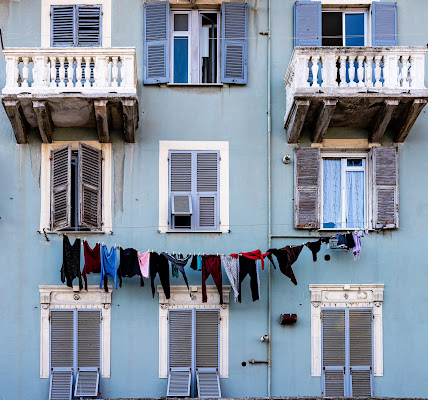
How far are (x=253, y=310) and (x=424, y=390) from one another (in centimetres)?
380

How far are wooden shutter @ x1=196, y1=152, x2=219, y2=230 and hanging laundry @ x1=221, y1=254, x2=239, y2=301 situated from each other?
4.11ft

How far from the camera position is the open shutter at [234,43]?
774 inches

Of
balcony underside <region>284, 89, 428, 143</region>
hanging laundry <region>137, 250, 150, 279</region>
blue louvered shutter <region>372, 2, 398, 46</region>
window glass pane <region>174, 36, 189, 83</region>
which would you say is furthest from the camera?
window glass pane <region>174, 36, 189, 83</region>

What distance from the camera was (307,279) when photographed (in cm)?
1886

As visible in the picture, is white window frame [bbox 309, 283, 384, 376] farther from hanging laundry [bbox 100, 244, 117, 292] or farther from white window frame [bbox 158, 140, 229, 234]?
hanging laundry [bbox 100, 244, 117, 292]

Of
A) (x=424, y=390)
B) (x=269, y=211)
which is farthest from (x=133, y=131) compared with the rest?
(x=424, y=390)

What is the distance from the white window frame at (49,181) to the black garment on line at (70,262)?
0.67m

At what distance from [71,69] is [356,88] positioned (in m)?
5.79

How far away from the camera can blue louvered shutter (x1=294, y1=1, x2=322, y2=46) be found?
65.0ft

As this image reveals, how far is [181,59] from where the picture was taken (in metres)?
20.0

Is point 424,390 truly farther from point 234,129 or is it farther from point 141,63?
point 141,63

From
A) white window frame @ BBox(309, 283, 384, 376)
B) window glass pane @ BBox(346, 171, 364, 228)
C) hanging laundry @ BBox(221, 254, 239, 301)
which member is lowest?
white window frame @ BBox(309, 283, 384, 376)

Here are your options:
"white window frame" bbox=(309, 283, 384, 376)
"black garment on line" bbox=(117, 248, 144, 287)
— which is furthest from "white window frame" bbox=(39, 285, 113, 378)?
"white window frame" bbox=(309, 283, 384, 376)

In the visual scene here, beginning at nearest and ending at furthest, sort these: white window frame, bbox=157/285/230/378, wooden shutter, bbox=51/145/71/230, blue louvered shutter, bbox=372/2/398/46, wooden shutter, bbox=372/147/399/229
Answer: white window frame, bbox=157/285/230/378, wooden shutter, bbox=51/145/71/230, wooden shutter, bbox=372/147/399/229, blue louvered shutter, bbox=372/2/398/46
